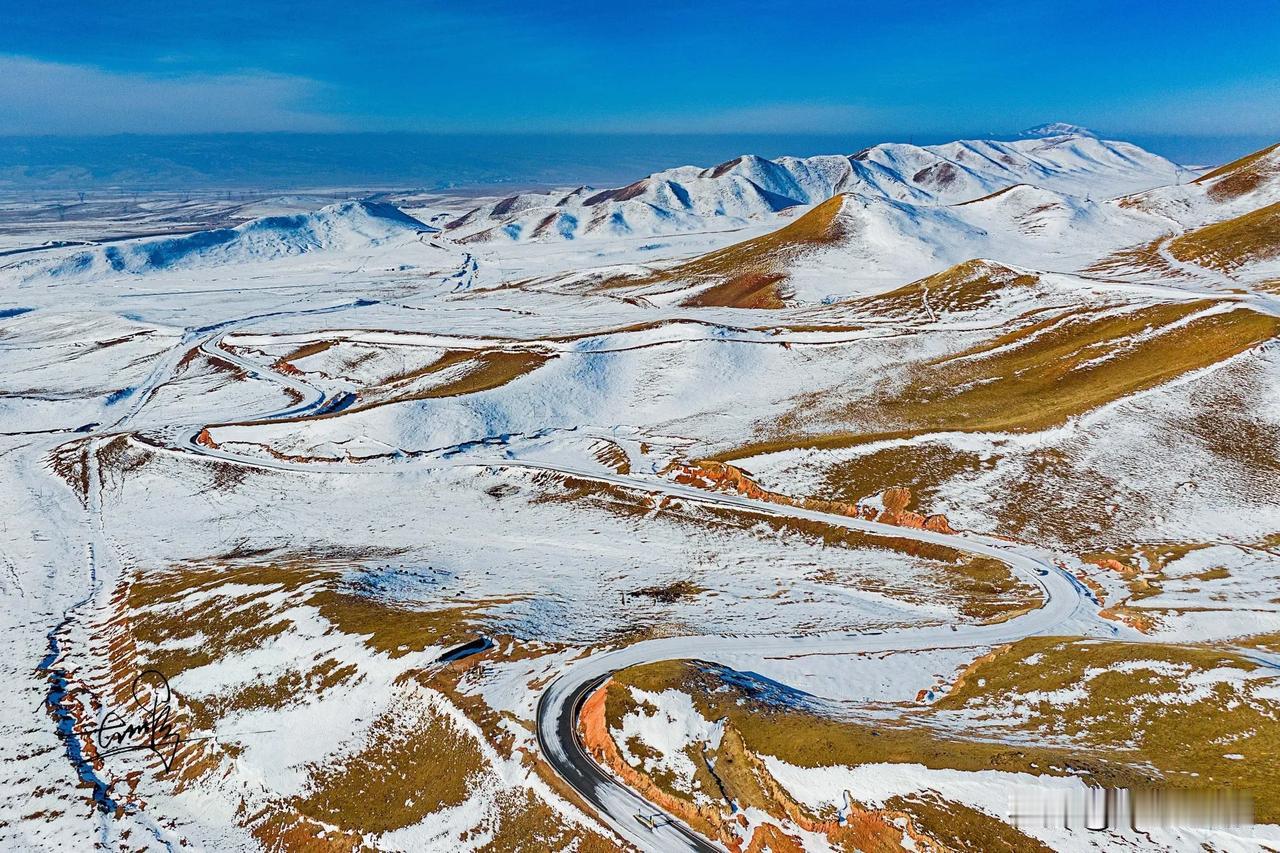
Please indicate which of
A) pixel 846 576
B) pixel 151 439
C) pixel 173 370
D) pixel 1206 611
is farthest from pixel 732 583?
pixel 173 370

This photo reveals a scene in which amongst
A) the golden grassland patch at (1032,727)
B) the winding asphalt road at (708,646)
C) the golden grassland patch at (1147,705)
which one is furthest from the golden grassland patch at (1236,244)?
the golden grassland patch at (1032,727)

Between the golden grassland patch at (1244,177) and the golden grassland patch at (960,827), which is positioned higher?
the golden grassland patch at (1244,177)

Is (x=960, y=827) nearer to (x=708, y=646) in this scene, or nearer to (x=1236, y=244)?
(x=708, y=646)

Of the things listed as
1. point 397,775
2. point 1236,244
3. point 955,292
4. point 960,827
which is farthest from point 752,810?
point 1236,244

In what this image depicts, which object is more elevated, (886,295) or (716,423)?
(886,295)

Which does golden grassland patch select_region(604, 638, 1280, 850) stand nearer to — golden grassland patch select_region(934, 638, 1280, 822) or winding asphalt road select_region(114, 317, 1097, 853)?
golden grassland patch select_region(934, 638, 1280, 822)

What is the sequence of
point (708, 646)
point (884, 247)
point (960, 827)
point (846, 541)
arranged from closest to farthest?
point (960, 827) → point (708, 646) → point (846, 541) → point (884, 247)

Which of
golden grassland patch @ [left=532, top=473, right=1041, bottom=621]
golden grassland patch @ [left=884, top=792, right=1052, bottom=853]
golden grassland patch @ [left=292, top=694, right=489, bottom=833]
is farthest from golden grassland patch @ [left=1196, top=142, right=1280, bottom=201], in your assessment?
golden grassland patch @ [left=292, top=694, right=489, bottom=833]

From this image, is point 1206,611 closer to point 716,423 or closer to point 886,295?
point 716,423

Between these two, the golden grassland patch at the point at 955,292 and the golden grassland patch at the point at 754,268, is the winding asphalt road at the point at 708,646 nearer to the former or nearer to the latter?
the golden grassland patch at the point at 955,292
